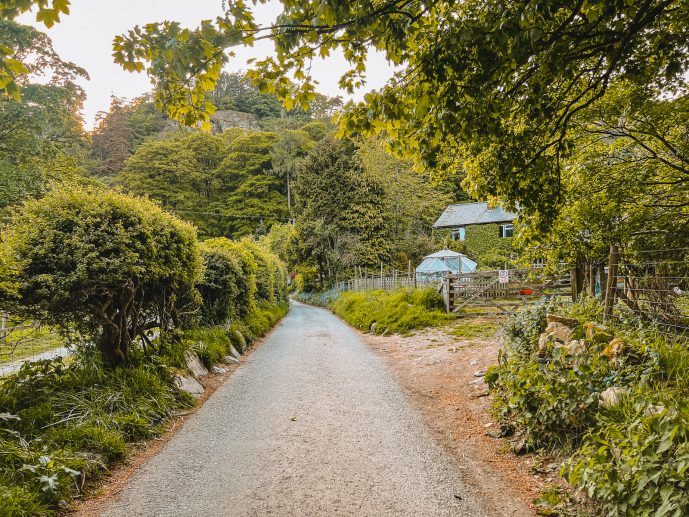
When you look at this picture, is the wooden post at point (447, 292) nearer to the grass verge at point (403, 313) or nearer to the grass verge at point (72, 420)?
the grass verge at point (403, 313)

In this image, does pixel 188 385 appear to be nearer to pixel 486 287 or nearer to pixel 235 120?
pixel 486 287

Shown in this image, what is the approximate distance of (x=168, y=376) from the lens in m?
6.41

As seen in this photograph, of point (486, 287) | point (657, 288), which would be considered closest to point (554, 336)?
point (657, 288)

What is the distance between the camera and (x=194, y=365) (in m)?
7.54

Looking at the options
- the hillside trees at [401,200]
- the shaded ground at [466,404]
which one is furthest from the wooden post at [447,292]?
the hillside trees at [401,200]

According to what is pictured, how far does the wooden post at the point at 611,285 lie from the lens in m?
5.84

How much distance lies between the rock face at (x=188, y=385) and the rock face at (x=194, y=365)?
411mm

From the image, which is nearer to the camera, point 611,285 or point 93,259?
point 93,259

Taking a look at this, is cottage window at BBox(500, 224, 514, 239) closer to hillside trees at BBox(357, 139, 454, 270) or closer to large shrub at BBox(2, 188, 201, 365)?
hillside trees at BBox(357, 139, 454, 270)

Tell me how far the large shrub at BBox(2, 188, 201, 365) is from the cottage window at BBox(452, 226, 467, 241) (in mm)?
35077

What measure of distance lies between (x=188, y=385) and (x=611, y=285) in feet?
22.3

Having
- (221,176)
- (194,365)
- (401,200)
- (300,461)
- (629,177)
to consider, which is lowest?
(300,461)

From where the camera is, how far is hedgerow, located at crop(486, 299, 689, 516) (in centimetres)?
263

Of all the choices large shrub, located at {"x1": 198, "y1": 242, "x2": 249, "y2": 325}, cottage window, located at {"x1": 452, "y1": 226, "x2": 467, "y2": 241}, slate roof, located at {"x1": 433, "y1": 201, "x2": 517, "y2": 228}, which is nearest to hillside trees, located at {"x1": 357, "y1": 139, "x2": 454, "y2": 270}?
cottage window, located at {"x1": 452, "y1": 226, "x2": 467, "y2": 241}
